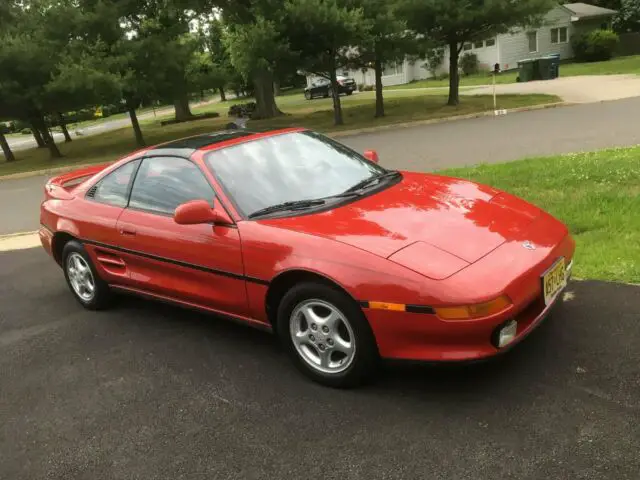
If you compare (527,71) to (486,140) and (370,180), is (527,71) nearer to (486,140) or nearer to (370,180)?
(486,140)

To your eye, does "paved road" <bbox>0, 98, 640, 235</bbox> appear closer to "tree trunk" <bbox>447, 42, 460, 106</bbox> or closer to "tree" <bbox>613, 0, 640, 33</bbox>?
"tree trunk" <bbox>447, 42, 460, 106</bbox>

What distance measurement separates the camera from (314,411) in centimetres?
327

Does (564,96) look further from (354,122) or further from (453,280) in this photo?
(453,280)

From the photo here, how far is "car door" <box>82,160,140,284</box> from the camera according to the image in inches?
182

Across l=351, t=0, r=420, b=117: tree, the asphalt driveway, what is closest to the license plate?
l=351, t=0, r=420, b=117: tree

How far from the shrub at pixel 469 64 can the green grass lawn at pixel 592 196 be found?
35.5 m

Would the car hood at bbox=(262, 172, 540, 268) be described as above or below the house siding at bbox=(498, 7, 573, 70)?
below

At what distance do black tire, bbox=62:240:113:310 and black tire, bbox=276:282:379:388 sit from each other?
2.10 m

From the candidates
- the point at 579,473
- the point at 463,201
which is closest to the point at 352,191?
the point at 463,201

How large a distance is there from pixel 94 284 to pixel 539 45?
142ft

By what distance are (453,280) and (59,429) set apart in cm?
237

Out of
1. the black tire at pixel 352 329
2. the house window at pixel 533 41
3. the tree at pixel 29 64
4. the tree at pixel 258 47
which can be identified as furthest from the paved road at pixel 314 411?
the house window at pixel 533 41

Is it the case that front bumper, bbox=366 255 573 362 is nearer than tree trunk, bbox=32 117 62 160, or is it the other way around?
front bumper, bbox=366 255 573 362

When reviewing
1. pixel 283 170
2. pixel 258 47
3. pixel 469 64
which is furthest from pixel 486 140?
pixel 469 64
